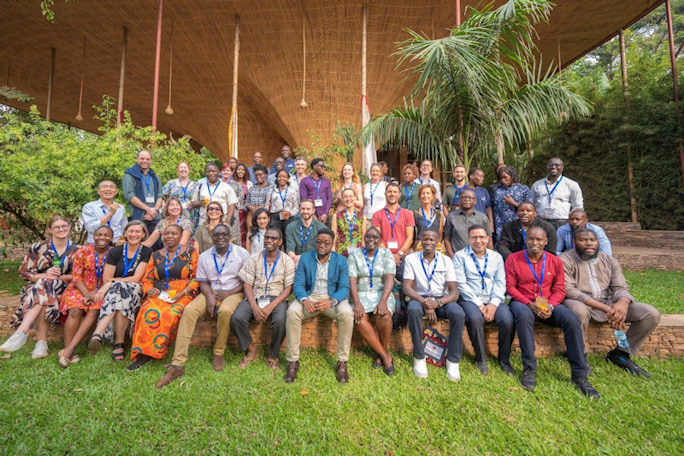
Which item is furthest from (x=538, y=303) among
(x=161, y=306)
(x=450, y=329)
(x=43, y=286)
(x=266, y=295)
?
(x=43, y=286)

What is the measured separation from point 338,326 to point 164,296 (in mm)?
1775

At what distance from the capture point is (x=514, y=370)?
3.00 m

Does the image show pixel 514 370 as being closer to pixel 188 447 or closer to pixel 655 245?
pixel 188 447

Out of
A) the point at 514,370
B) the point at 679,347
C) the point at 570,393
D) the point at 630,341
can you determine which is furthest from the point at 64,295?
the point at 679,347

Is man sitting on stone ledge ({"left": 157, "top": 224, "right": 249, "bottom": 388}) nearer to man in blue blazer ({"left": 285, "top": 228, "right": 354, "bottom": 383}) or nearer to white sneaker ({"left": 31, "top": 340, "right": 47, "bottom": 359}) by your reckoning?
man in blue blazer ({"left": 285, "top": 228, "right": 354, "bottom": 383})

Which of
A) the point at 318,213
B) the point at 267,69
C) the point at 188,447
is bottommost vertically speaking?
the point at 188,447

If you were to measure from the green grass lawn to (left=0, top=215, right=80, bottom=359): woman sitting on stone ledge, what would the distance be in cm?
39

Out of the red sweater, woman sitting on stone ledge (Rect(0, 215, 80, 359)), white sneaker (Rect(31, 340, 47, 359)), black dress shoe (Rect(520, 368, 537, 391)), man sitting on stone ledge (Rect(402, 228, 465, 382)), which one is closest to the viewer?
black dress shoe (Rect(520, 368, 537, 391))

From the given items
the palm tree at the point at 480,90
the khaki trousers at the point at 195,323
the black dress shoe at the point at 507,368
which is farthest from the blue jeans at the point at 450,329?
the palm tree at the point at 480,90

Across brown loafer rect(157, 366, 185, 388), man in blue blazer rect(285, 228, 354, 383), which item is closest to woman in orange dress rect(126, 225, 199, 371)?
brown loafer rect(157, 366, 185, 388)

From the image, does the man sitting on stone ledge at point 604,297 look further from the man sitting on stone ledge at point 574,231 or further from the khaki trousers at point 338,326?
the khaki trousers at point 338,326

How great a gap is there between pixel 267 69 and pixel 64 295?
10.2m

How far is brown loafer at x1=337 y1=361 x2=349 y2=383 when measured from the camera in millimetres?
2826

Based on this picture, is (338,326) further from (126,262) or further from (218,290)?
(126,262)
